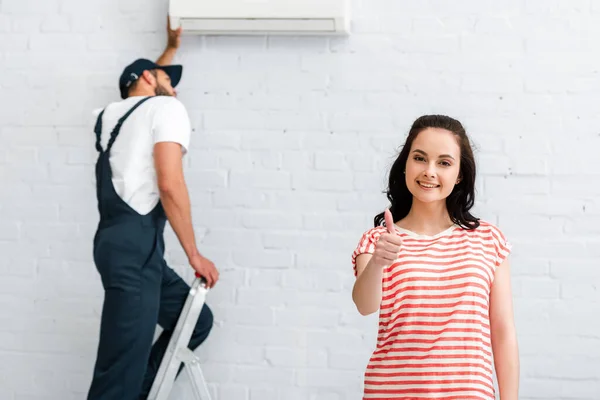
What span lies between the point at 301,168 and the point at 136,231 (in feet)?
2.16

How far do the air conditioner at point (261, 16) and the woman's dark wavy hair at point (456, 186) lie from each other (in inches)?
42.0

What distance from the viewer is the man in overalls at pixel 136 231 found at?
7.56 ft

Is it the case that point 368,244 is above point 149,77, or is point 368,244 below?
below

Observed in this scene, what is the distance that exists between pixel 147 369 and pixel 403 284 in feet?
4.13

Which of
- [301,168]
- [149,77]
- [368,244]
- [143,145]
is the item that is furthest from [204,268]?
[368,244]

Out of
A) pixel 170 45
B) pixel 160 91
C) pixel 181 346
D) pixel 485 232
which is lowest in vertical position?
pixel 181 346

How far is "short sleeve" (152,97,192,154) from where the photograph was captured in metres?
2.34

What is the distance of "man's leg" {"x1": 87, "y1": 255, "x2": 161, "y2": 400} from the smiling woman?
95 cm

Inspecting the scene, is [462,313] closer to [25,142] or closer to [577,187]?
[577,187]

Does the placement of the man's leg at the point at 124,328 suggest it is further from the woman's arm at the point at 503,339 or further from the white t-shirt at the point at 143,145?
the woman's arm at the point at 503,339

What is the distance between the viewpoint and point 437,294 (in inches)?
59.0

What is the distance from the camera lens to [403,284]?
4.95 feet

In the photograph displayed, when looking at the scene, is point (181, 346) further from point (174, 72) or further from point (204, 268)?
point (174, 72)

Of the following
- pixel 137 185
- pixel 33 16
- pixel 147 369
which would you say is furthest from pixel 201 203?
pixel 33 16
